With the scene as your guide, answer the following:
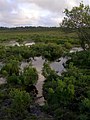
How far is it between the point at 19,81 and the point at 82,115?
8321 millimetres

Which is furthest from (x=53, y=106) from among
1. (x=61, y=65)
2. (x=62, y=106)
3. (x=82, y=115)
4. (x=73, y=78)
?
(x=61, y=65)

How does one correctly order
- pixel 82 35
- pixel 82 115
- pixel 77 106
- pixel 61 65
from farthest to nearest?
pixel 82 35 → pixel 61 65 → pixel 77 106 → pixel 82 115

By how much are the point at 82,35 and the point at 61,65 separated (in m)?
7.96

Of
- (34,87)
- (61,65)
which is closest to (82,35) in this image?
(61,65)

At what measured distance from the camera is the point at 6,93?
21812mm

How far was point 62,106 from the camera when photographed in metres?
18.1

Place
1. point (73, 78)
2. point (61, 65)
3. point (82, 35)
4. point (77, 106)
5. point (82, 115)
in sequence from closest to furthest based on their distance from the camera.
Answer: point (82, 115) → point (77, 106) → point (73, 78) → point (61, 65) → point (82, 35)

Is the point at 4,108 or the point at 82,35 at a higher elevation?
the point at 82,35

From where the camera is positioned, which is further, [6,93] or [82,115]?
[6,93]

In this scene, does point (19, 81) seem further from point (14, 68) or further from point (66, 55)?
point (66, 55)

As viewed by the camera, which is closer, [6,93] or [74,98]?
[74,98]

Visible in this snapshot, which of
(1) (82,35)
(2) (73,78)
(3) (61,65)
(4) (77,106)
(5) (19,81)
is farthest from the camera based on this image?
(1) (82,35)

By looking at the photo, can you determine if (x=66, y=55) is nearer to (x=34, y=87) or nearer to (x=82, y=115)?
(x=34, y=87)

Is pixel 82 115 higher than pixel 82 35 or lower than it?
lower
